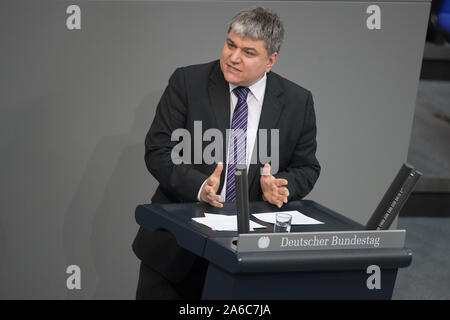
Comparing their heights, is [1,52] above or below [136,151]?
above

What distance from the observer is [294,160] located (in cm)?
327

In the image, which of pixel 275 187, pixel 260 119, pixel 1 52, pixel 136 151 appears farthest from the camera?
pixel 136 151

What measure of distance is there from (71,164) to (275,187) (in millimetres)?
1219

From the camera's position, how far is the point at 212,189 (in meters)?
2.82

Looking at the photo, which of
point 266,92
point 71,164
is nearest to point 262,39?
point 266,92

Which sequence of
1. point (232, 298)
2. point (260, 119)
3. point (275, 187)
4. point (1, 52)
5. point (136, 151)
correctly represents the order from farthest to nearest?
point (136, 151) < point (1, 52) < point (260, 119) < point (275, 187) < point (232, 298)

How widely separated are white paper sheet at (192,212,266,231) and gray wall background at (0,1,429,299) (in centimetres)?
117

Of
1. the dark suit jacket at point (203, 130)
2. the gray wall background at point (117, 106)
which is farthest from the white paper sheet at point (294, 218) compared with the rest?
the gray wall background at point (117, 106)

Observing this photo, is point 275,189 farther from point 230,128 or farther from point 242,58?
point 242,58

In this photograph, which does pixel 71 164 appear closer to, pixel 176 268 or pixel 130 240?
pixel 130 240

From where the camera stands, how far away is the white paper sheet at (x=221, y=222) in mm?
2639

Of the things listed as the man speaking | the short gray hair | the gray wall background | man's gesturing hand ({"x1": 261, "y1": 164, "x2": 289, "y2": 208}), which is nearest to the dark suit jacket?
the man speaking

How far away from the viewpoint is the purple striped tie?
3.15 meters

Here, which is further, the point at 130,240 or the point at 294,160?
the point at 130,240
